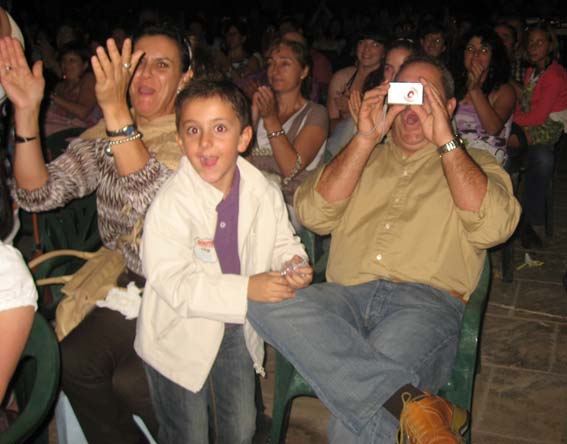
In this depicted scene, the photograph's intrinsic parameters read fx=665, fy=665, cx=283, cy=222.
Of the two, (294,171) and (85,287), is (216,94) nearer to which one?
(85,287)

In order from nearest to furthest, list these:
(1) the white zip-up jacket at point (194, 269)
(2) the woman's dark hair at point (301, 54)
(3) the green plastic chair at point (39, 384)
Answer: (3) the green plastic chair at point (39, 384)
(1) the white zip-up jacket at point (194, 269)
(2) the woman's dark hair at point (301, 54)

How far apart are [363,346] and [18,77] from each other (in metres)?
1.46

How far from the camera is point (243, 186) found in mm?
2135

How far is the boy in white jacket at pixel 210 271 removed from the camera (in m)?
1.98

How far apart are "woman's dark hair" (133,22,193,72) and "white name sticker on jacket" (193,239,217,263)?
2.77 ft

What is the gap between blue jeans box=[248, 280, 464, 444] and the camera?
198cm

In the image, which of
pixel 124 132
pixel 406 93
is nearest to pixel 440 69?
pixel 406 93

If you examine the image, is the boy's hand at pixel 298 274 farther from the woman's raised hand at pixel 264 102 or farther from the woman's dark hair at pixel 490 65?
the woman's dark hair at pixel 490 65

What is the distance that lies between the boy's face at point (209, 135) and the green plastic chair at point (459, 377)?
0.74 metres

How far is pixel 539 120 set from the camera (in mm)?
5051

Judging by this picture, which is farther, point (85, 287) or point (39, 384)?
point (85, 287)

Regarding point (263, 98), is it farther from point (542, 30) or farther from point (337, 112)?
point (542, 30)

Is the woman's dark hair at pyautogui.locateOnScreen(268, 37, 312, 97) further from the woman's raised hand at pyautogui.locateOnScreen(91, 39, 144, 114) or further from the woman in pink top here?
the woman in pink top

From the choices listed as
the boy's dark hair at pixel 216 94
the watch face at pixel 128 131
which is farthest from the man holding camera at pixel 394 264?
the watch face at pixel 128 131
